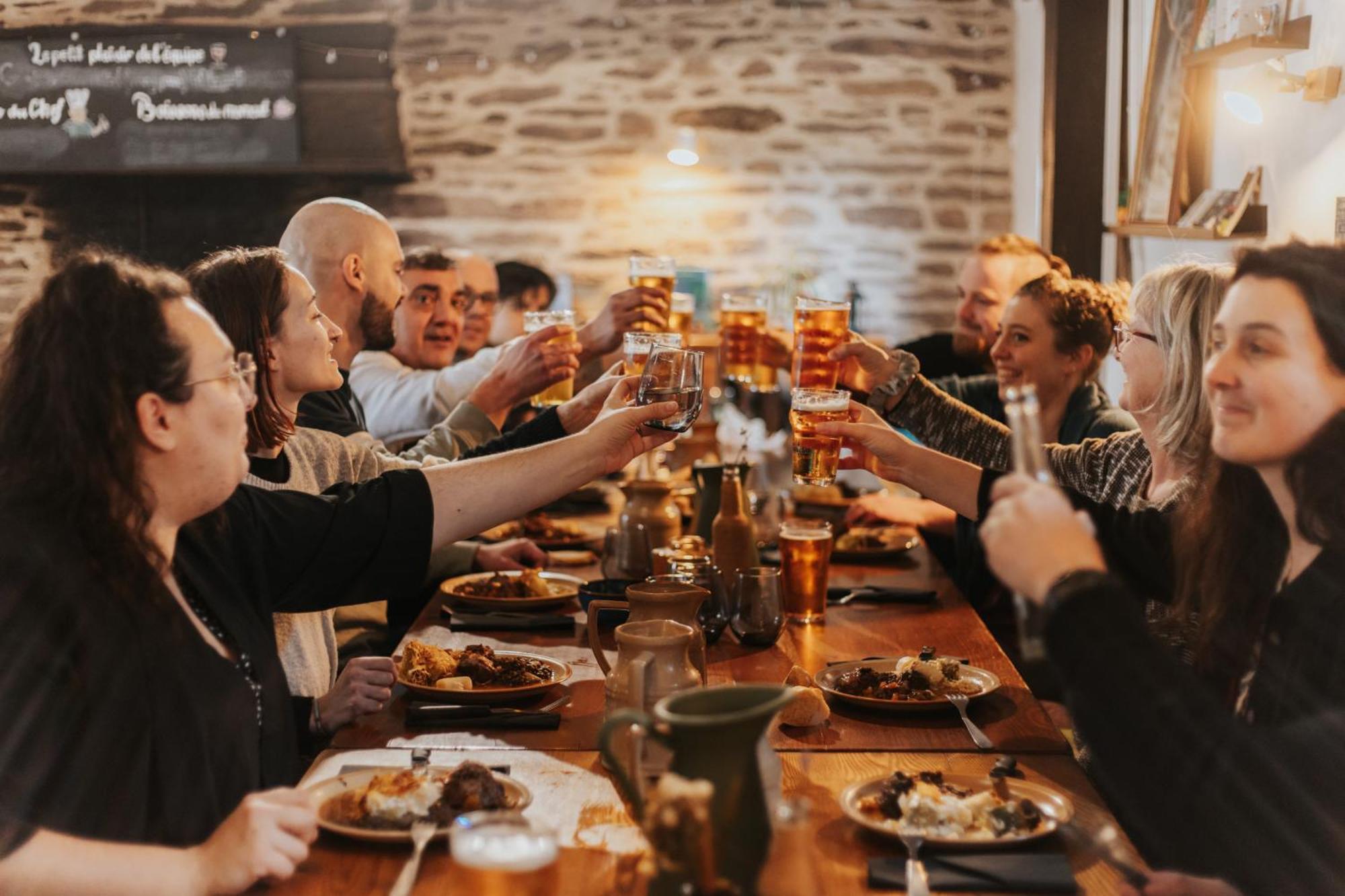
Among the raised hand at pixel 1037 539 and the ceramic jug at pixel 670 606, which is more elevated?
the raised hand at pixel 1037 539

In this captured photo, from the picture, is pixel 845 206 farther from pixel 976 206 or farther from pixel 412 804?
pixel 412 804

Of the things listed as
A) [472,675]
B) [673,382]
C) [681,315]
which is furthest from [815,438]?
[681,315]

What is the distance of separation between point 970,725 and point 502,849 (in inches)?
38.4

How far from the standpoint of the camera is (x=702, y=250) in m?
6.90

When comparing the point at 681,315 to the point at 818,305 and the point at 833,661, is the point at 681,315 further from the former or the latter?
the point at 833,661

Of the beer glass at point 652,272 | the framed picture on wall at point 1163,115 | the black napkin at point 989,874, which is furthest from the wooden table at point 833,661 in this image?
the framed picture on wall at point 1163,115

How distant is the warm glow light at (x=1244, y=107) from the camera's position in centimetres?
322

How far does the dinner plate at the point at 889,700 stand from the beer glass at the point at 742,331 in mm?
1418

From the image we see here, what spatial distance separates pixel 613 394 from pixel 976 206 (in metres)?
4.86

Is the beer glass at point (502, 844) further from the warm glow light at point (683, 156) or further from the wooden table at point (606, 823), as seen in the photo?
the warm glow light at point (683, 156)

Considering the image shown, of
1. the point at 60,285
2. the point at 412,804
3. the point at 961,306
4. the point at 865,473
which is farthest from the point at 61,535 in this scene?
the point at 865,473

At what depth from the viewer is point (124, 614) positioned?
4.95ft

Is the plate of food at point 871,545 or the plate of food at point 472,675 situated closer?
the plate of food at point 472,675

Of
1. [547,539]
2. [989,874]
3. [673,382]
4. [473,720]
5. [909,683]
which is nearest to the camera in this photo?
[989,874]
